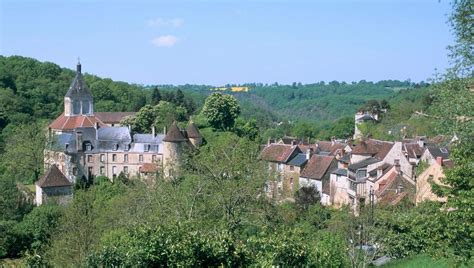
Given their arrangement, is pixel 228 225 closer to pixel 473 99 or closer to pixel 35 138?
pixel 473 99

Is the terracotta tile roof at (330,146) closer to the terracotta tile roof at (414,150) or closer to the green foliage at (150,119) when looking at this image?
the terracotta tile roof at (414,150)

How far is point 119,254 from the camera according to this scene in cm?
1455

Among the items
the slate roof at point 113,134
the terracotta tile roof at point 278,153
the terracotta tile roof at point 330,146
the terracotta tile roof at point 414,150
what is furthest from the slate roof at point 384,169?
the slate roof at point 113,134

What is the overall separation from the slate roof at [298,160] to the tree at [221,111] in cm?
2016

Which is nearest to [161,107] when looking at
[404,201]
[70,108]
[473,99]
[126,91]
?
[70,108]

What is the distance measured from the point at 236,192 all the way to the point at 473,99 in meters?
9.35

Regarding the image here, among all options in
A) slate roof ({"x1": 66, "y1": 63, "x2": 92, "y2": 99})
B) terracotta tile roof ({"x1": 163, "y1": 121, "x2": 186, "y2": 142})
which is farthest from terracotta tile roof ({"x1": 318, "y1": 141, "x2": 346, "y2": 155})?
slate roof ({"x1": 66, "y1": 63, "x2": 92, "y2": 99})

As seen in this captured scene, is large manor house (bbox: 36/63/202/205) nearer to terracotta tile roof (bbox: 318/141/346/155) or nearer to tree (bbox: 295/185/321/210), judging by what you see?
terracotta tile roof (bbox: 318/141/346/155)

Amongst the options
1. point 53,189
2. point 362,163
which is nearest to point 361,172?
point 362,163

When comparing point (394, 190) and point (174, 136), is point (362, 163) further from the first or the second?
point (174, 136)

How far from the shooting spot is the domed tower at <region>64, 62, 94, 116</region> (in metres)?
62.7

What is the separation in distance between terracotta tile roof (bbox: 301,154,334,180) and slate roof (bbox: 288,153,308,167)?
1.78 ft

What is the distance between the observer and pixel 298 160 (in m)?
48.7

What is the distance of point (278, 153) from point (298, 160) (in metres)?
2.94
